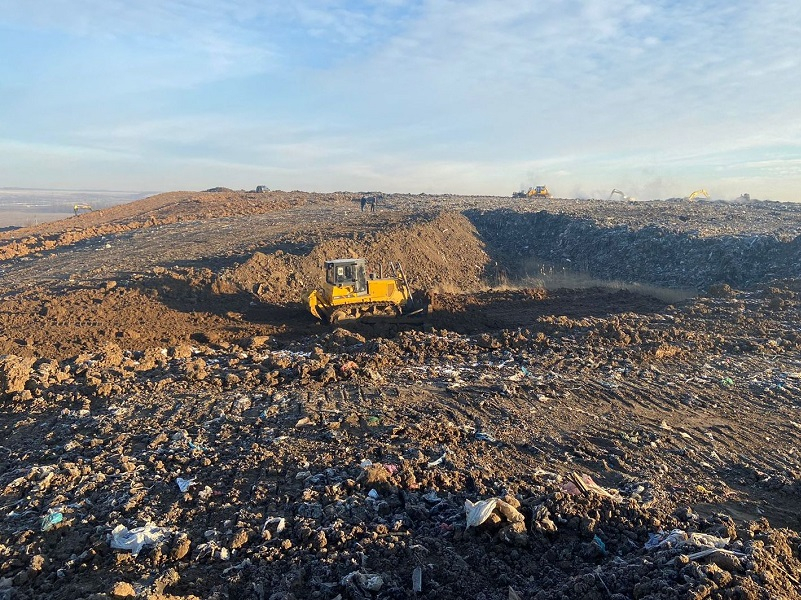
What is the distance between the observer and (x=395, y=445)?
6.19 metres

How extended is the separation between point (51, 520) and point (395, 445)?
3.43 metres

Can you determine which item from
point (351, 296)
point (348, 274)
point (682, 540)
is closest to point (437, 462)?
point (682, 540)

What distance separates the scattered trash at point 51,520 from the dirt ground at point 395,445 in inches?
0.8

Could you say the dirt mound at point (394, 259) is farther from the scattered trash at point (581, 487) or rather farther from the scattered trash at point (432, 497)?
the scattered trash at point (581, 487)

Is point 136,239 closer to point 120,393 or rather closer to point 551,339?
point 120,393

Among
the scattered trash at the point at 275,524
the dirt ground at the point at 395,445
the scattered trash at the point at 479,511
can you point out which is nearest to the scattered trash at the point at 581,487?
the dirt ground at the point at 395,445

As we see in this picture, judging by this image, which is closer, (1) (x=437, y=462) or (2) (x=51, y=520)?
(2) (x=51, y=520)

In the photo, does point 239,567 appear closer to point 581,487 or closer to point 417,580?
point 417,580

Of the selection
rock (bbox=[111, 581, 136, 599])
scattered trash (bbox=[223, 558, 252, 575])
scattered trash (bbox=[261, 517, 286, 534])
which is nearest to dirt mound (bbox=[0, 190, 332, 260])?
scattered trash (bbox=[261, 517, 286, 534])

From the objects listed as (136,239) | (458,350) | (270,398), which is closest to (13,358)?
(270,398)

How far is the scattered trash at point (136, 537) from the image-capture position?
172 inches

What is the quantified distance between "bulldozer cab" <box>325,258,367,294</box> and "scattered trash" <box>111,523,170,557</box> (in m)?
9.06

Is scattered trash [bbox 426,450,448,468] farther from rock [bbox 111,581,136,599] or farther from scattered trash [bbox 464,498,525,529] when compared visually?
rock [bbox 111,581,136,599]

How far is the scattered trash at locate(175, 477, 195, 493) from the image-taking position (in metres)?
5.31
